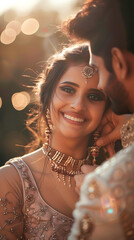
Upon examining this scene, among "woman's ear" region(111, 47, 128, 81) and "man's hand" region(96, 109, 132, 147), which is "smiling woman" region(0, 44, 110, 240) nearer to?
"man's hand" region(96, 109, 132, 147)

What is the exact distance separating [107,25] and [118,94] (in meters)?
0.34

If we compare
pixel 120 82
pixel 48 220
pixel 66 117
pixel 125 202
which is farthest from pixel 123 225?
pixel 66 117

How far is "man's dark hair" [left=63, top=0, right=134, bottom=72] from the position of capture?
141 centimetres

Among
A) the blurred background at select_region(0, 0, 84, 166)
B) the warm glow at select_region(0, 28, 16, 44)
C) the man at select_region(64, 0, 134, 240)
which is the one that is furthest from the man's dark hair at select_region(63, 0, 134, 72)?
the warm glow at select_region(0, 28, 16, 44)

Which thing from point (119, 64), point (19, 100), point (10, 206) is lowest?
point (19, 100)

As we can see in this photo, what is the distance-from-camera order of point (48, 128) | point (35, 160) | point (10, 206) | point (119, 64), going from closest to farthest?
point (119, 64) → point (10, 206) → point (35, 160) → point (48, 128)

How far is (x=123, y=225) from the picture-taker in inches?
44.1

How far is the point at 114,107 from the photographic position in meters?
1.63

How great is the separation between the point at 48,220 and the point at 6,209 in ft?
0.92

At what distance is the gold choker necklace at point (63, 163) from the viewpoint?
2.25 m

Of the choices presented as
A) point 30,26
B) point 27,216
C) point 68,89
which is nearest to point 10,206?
point 27,216

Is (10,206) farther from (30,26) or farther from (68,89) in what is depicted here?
(30,26)

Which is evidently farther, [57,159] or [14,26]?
[14,26]

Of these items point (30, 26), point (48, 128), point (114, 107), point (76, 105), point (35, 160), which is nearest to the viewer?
point (114, 107)
